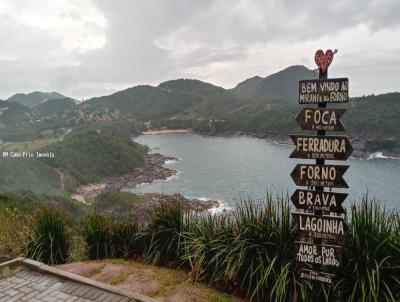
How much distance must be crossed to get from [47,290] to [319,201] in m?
3.49

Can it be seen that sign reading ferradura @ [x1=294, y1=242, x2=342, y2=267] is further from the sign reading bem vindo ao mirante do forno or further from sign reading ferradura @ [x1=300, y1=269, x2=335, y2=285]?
sign reading ferradura @ [x1=300, y1=269, x2=335, y2=285]

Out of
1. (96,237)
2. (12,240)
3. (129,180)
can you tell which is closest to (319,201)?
(96,237)

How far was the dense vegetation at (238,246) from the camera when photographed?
3801 millimetres

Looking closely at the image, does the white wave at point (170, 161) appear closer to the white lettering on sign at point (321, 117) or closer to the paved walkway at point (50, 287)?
the paved walkway at point (50, 287)

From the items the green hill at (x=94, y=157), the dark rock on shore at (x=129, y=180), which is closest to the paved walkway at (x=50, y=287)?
the dark rock on shore at (x=129, y=180)

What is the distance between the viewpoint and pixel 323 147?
3861 mm

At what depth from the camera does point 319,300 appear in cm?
398

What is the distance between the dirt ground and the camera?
4.37 metres

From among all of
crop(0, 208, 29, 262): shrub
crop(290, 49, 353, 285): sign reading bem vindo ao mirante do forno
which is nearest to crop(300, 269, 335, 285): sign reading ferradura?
crop(290, 49, 353, 285): sign reading bem vindo ao mirante do forno

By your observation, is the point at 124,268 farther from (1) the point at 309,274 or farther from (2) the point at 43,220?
(1) the point at 309,274

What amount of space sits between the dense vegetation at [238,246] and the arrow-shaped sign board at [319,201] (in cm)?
34

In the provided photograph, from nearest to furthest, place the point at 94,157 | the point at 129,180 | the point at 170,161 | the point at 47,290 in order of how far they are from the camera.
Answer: the point at 47,290
the point at 129,180
the point at 94,157
the point at 170,161

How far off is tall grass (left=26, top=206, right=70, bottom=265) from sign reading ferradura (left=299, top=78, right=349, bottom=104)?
4432mm

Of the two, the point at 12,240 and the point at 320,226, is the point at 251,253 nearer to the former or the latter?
the point at 320,226
